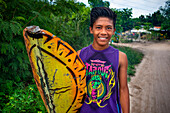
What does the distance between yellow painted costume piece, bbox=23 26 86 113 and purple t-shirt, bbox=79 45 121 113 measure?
0.18 m

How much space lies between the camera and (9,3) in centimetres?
170

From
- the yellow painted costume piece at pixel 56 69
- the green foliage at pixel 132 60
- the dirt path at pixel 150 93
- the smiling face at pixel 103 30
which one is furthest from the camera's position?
the green foliage at pixel 132 60

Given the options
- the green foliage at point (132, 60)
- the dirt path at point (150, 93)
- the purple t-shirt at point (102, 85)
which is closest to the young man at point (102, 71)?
the purple t-shirt at point (102, 85)

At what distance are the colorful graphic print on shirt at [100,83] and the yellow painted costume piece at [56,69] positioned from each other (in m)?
0.17

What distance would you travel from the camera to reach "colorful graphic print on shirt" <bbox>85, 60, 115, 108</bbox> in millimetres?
805

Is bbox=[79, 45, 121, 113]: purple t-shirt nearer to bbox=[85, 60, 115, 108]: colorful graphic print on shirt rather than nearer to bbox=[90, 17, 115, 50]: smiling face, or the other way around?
bbox=[85, 60, 115, 108]: colorful graphic print on shirt

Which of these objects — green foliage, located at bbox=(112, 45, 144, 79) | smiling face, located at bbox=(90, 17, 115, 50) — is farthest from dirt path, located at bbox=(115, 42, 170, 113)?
smiling face, located at bbox=(90, 17, 115, 50)

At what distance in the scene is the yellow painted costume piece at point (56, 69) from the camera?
514 mm

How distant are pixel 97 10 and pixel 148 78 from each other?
5207mm

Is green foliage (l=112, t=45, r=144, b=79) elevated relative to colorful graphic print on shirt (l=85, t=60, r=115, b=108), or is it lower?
lower

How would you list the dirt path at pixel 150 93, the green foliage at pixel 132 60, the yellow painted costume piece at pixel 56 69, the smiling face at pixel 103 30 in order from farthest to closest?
the green foliage at pixel 132 60
the dirt path at pixel 150 93
the smiling face at pixel 103 30
the yellow painted costume piece at pixel 56 69

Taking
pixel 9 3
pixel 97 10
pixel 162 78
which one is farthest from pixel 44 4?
pixel 162 78

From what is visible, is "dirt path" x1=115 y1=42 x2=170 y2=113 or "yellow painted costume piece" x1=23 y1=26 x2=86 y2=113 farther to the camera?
"dirt path" x1=115 y1=42 x2=170 y2=113

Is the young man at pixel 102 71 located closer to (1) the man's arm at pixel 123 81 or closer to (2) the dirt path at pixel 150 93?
(1) the man's arm at pixel 123 81
